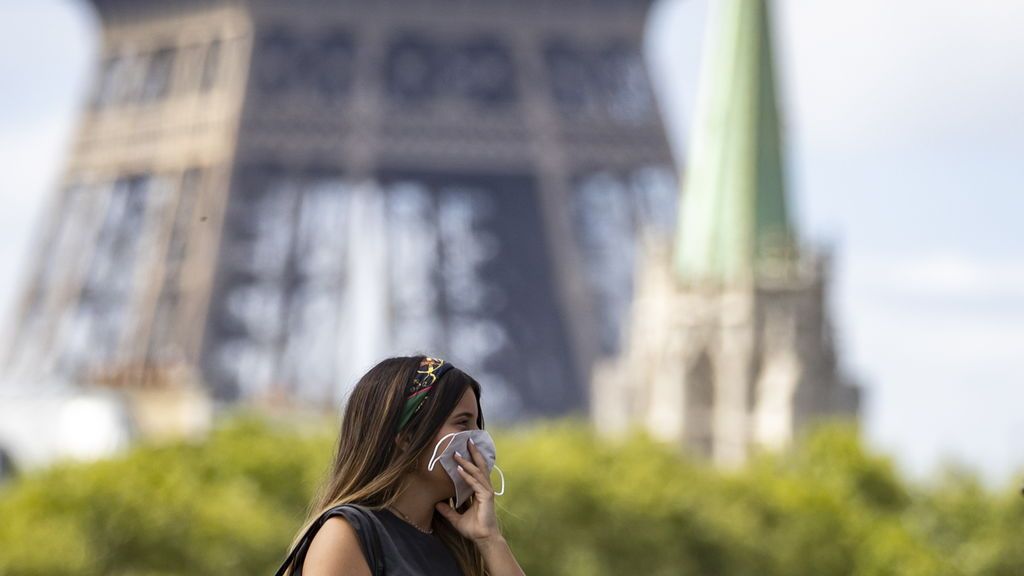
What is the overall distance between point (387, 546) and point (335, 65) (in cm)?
9901

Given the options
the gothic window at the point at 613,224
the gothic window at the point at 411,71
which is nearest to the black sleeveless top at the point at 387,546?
the gothic window at the point at 613,224

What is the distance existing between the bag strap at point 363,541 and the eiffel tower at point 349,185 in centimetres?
8946

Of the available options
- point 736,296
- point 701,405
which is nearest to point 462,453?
point 736,296

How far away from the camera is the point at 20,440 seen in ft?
307

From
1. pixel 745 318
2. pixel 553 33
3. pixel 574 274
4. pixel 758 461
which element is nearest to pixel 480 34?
pixel 553 33

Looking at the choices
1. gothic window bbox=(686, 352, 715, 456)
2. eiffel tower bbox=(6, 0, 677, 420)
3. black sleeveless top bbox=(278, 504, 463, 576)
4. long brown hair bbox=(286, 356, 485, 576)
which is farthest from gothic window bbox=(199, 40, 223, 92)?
black sleeveless top bbox=(278, 504, 463, 576)

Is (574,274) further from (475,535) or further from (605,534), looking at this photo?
(475,535)

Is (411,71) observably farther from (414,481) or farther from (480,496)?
(480,496)

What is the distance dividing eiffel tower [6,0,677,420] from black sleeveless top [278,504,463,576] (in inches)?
3518

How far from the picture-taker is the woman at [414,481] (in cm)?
823

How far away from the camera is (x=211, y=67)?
104125 millimetres

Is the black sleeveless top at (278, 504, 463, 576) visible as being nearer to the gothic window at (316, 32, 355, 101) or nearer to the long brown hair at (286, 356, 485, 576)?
the long brown hair at (286, 356, 485, 576)

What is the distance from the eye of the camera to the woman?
8227 millimetres

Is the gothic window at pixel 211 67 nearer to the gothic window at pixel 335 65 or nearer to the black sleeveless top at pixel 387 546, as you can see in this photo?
the gothic window at pixel 335 65
